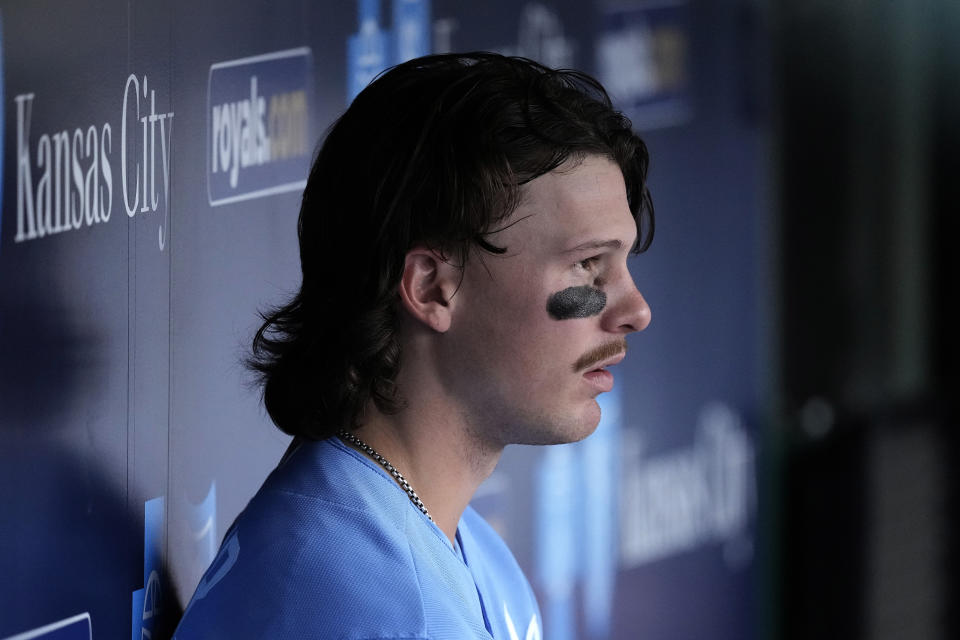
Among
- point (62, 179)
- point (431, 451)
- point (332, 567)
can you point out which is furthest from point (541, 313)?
point (62, 179)

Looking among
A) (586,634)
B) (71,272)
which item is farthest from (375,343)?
(586,634)

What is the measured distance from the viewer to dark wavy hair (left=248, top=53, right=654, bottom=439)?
1.01 metres

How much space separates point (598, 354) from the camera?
1079 mm

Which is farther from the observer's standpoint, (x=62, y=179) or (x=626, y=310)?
(x=626, y=310)

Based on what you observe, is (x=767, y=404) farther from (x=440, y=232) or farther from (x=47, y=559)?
(x=47, y=559)

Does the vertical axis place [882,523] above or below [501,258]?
below

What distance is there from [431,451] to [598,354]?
168 mm

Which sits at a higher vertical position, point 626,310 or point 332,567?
point 626,310

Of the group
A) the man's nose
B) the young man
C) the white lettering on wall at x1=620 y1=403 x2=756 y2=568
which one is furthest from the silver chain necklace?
the white lettering on wall at x1=620 y1=403 x2=756 y2=568

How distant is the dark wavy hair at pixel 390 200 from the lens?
3.33 ft

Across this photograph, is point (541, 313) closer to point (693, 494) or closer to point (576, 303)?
point (576, 303)

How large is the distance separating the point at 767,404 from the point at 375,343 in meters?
1.80

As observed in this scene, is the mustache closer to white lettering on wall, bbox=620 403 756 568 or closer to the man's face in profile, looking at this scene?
the man's face in profile

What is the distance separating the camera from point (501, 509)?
1.78 metres
